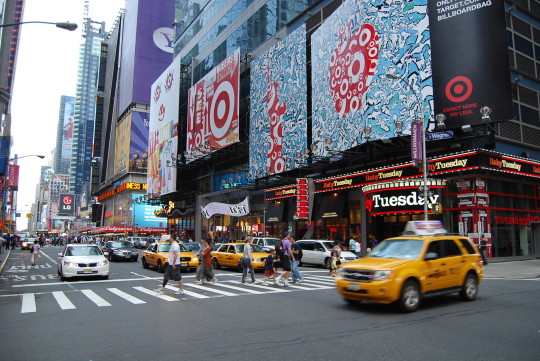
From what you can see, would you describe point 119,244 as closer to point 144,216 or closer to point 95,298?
point 95,298

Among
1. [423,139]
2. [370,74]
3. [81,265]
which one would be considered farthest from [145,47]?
[81,265]

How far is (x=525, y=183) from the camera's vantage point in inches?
1037

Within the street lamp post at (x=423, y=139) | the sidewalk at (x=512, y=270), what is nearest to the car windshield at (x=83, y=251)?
the street lamp post at (x=423, y=139)

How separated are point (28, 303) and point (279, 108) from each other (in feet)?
90.2

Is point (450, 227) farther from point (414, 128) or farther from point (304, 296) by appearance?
point (304, 296)

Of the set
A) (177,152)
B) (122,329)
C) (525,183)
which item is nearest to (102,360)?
(122,329)

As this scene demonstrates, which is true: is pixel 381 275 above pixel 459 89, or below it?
below

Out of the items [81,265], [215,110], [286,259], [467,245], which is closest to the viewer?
[467,245]

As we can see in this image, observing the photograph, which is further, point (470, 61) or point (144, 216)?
point (144, 216)

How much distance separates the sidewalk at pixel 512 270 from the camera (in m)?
18.1

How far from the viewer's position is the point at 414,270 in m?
9.38

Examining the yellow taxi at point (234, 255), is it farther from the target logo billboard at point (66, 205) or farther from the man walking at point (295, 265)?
the target logo billboard at point (66, 205)

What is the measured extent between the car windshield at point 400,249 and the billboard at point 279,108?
22.4 meters

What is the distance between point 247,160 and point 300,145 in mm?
12144
